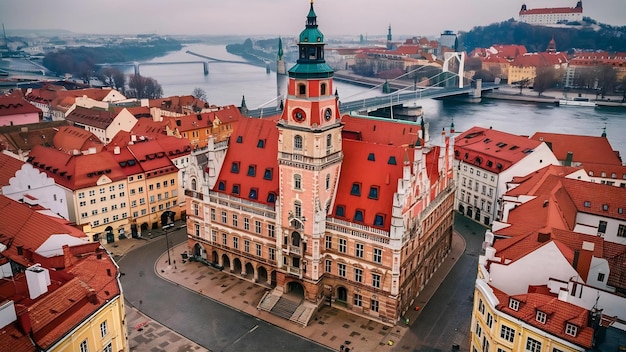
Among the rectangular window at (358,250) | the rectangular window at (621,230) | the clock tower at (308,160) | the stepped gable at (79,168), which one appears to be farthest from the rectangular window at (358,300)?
the stepped gable at (79,168)

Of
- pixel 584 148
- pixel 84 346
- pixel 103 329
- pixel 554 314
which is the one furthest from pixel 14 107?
pixel 554 314

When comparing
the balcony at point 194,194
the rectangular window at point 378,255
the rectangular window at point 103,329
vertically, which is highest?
the balcony at point 194,194

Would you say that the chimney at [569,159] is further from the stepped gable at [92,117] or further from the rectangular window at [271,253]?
the stepped gable at [92,117]

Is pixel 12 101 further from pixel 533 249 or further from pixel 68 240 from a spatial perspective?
pixel 533 249

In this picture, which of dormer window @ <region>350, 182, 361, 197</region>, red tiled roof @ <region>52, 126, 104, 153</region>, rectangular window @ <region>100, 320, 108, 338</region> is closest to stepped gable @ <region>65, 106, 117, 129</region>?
red tiled roof @ <region>52, 126, 104, 153</region>

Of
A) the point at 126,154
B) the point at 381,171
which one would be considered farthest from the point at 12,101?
the point at 381,171

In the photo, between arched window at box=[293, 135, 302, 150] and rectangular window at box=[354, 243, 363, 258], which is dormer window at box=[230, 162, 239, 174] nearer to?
arched window at box=[293, 135, 302, 150]

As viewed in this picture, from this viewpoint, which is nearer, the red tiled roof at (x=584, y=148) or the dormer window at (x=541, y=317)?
the dormer window at (x=541, y=317)
